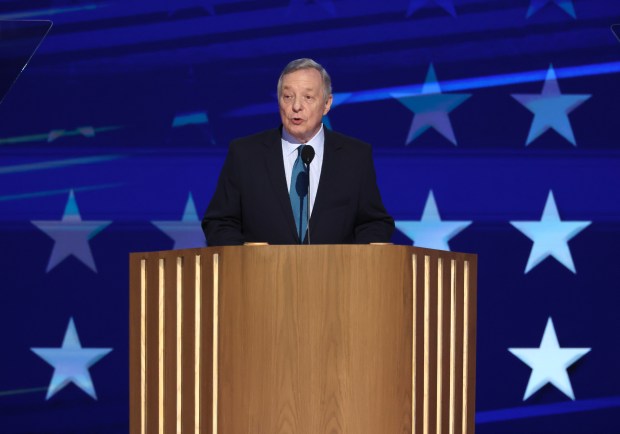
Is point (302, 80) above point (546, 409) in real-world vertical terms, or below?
above

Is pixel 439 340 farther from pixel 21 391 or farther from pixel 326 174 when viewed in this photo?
pixel 21 391


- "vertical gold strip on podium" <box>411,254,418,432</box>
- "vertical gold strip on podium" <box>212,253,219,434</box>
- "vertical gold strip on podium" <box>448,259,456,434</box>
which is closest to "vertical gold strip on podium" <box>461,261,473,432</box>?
"vertical gold strip on podium" <box>448,259,456,434</box>

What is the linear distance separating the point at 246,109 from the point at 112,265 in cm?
Result: 91

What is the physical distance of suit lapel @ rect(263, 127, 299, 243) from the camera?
370 centimetres

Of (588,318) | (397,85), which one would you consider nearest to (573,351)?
(588,318)

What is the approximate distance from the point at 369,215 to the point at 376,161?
54.5 inches

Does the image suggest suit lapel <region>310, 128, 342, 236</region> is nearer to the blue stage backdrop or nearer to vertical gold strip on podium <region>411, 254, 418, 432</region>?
vertical gold strip on podium <region>411, 254, 418, 432</region>

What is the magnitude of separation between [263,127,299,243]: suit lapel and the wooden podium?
500mm

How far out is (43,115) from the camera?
5211 millimetres

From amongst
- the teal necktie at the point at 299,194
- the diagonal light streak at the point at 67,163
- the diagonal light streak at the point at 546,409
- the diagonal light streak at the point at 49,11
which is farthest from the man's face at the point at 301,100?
the diagonal light streak at the point at 546,409

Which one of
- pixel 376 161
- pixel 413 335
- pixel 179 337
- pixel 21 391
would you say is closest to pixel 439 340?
pixel 413 335

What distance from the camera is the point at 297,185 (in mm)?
3730

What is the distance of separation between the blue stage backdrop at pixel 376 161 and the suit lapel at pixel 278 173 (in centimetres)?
136

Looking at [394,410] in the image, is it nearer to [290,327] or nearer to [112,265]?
[290,327]
